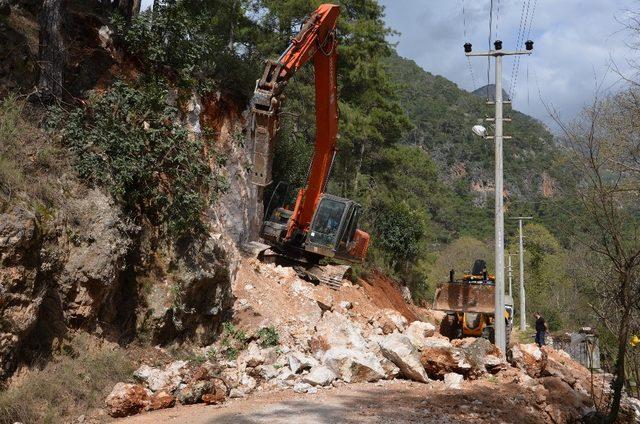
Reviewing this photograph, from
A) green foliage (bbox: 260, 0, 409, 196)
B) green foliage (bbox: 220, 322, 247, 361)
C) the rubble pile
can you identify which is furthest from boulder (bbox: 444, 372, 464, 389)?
green foliage (bbox: 260, 0, 409, 196)

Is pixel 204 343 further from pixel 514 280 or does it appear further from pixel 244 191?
pixel 514 280

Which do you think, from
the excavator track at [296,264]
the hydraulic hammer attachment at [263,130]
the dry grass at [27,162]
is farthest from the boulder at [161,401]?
the excavator track at [296,264]

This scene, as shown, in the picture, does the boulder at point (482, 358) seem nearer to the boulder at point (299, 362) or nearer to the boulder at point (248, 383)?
the boulder at point (299, 362)

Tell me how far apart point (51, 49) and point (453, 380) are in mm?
9172

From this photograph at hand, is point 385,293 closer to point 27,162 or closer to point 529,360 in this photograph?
point 529,360

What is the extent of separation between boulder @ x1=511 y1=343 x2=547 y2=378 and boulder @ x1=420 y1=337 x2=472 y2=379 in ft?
5.96

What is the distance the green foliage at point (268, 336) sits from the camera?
11656 mm

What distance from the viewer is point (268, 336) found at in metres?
11.8

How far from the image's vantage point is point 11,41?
12.3m

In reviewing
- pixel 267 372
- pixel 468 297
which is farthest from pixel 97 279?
pixel 468 297

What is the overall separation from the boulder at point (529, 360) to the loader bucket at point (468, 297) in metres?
3.77

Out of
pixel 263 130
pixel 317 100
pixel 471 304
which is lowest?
pixel 471 304

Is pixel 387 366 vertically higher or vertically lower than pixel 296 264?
lower

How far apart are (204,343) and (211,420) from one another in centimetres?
398
